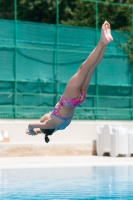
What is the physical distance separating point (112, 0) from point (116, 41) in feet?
28.0

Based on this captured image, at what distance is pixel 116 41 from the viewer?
25.8 meters

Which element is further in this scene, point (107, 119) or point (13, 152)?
point (107, 119)

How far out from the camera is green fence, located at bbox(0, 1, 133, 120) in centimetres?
2323

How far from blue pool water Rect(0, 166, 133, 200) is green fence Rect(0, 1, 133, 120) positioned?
6.35 m

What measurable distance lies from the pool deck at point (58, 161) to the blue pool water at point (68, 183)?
29.2 inches

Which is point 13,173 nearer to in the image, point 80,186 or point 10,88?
point 80,186

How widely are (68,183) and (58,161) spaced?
5415 millimetres

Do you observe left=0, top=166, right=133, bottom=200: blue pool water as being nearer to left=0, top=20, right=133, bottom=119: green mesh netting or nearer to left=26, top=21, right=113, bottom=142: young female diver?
left=26, top=21, right=113, bottom=142: young female diver

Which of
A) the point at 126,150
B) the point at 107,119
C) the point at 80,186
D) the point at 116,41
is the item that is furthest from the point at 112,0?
the point at 80,186

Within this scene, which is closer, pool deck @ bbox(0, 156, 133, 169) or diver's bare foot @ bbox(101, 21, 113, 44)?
diver's bare foot @ bbox(101, 21, 113, 44)

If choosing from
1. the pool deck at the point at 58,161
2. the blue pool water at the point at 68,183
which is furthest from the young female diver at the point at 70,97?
the pool deck at the point at 58,161

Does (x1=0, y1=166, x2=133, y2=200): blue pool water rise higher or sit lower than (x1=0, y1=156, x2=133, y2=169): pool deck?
higher

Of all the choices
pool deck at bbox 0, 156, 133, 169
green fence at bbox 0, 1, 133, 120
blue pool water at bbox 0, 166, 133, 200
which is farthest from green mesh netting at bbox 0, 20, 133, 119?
blue pool water at bbox 0, 166, 133, 200

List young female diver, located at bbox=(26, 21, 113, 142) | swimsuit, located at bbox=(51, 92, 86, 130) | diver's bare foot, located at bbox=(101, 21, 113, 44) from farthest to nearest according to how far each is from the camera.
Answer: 1. swimsuit, located at bbox=(51, 92, 86, 130)
2. young female diver, located at bbox=(26, 21, 113, 142)
3. diver's bare foot, located at bbox=(101, 21, 113, 44)
